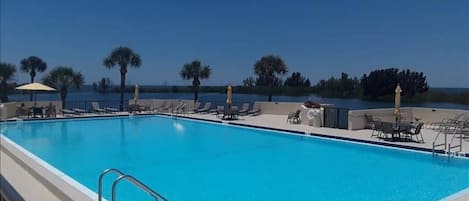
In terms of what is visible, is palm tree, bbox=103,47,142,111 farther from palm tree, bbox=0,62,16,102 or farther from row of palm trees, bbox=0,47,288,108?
palm tree, bbox=0,62,16,102

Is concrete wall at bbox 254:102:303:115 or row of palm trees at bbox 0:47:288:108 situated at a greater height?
row of palm trees at bbox 0:47:288:108

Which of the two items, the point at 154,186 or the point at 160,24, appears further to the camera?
the point at 160,24

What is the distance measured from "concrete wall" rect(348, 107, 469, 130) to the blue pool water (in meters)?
1.73

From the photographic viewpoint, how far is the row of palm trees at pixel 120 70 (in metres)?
23.0

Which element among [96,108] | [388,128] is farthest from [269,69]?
[388,128]

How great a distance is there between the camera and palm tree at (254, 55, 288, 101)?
27.4 metres

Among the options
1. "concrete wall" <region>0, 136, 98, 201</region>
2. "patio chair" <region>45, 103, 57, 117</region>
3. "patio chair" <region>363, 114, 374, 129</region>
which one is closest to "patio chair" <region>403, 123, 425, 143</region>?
"patio chair" <region>363, 114, 374, 129</region>

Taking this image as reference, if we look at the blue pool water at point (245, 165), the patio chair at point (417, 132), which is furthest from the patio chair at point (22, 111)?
the patio chair at point (417, 132)

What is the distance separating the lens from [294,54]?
107ft

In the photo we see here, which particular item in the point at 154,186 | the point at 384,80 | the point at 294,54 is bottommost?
the point at 154,186

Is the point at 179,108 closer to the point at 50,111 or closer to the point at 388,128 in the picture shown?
the point at 50,111

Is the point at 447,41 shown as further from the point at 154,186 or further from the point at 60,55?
the point at 60,55

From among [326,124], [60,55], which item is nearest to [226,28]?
[60,55]

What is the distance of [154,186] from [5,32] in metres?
7.57
